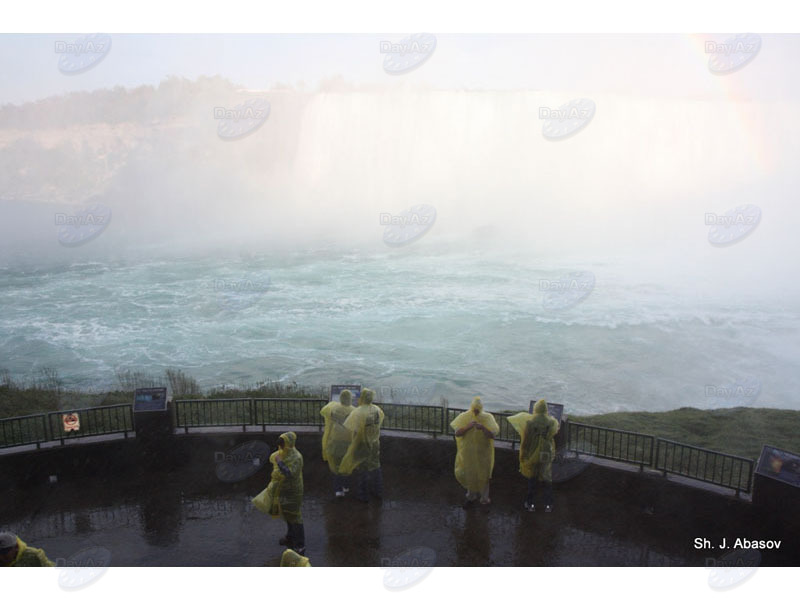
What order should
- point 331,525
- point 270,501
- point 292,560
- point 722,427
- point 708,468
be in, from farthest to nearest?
point 722,427
point 708,468
point 331,525
point 270,501
point 292,560

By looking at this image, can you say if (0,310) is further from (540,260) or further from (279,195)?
(279,195)

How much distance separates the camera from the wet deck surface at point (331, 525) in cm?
670

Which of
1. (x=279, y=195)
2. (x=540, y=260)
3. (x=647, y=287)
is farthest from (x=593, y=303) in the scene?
(x=279, y=195)

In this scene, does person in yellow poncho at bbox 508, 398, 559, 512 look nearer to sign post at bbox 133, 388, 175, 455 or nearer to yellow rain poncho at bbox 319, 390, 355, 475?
yellow rain poncho at bbox 319, 390, 355, 475

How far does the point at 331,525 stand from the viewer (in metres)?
7.23

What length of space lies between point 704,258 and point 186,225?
57549 millimetres

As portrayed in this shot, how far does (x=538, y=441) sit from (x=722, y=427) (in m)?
10.7

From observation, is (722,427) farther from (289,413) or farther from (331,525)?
(331,525)

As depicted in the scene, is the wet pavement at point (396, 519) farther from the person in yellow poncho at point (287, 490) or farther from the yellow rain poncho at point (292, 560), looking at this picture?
the yellow rain poncho at point (292, 560)

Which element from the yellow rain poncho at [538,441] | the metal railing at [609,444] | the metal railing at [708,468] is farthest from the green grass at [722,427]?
the yellow rain poncho at [538,441]

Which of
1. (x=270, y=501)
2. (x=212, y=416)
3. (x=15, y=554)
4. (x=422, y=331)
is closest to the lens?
(x=15, y=554)

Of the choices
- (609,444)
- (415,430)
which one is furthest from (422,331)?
(415,430)

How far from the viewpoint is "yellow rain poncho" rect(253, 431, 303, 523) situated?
6.30m

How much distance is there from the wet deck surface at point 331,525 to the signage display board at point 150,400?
90 centimetres
